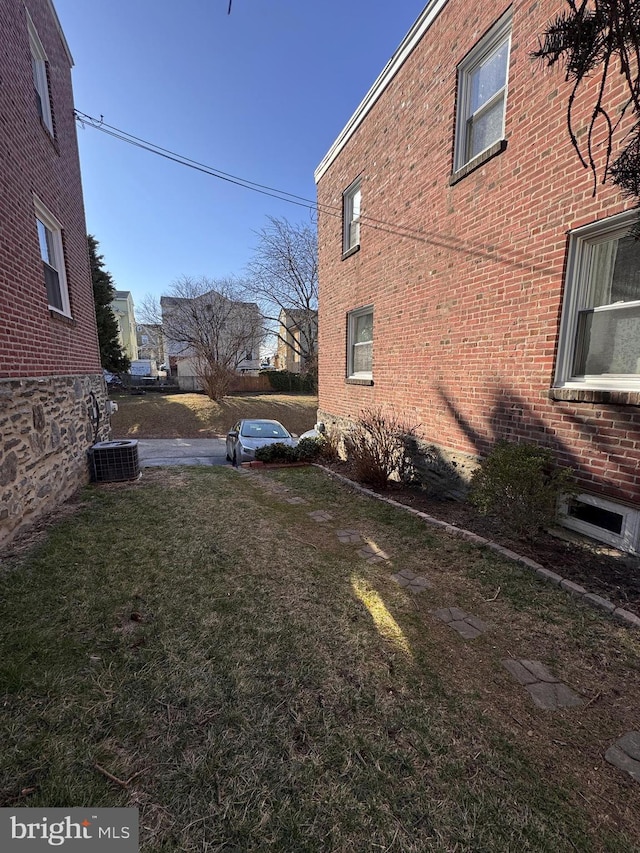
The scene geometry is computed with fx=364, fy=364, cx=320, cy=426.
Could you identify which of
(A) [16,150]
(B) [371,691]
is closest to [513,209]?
(B) [371,691]

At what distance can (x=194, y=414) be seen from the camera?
16.9 meters

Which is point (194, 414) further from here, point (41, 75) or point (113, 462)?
point (41, 75)

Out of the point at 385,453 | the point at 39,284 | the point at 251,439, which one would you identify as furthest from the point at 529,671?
the point at 251,439

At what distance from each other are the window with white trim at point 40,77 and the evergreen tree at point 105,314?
13.1m

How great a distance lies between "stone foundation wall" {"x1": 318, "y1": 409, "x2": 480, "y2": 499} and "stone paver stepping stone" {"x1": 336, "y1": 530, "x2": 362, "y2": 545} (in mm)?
1562

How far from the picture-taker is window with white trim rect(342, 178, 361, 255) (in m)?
7.34

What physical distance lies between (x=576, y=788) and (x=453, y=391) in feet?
12.6

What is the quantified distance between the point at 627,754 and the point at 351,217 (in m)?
8.51

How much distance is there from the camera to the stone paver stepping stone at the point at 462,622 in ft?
7.64

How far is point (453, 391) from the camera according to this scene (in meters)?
4.71

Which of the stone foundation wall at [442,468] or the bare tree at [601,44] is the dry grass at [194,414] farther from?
the bare tree at [601,44]

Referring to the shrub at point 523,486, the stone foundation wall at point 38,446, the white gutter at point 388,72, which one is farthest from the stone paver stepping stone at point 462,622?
the white gutter at point 388,72

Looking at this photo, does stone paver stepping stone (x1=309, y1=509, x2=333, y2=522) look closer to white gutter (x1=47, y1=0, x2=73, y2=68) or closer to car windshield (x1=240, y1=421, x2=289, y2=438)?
car windshield (x1=240, y1=421, x2=289, y2=438)

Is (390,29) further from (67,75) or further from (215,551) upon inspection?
(215,551)
